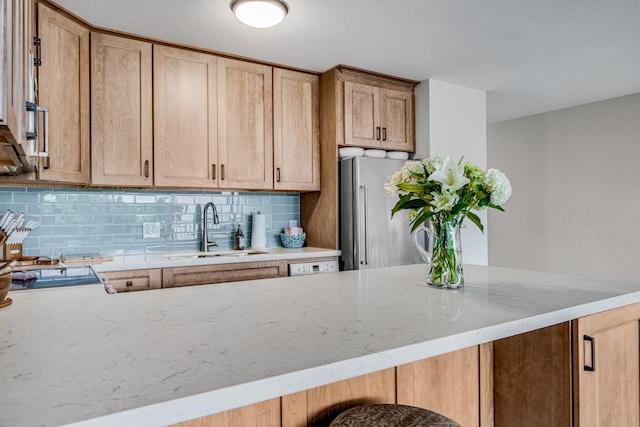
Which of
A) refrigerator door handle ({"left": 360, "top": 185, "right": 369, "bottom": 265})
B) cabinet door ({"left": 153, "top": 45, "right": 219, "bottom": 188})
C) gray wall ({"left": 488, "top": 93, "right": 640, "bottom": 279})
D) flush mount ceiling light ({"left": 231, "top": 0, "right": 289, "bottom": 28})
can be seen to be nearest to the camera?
flush mount ceiling light ({"left": 231, "top": 0, "right": 289, "bottom": 28})

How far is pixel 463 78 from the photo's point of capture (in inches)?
144

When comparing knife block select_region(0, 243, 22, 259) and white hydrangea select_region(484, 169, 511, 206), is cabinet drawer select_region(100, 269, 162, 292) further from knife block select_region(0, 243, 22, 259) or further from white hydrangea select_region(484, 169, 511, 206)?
white hydrangea select_region(484, 169, 511, 206)

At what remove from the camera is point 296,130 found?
11.4ft

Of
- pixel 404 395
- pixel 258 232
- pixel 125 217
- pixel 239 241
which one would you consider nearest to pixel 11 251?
pixel 125 217

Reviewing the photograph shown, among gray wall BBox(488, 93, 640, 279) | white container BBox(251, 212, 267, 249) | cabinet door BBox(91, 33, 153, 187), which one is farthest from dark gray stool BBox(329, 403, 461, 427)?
gray wall BBox(488, 93, 640, 279)

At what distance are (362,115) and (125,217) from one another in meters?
2.05

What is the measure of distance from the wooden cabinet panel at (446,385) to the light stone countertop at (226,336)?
0.62 ft

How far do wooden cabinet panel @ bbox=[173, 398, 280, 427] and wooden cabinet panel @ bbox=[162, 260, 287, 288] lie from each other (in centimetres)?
191

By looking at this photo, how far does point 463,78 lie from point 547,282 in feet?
8.38

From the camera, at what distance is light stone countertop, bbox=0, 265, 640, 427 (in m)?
0.62

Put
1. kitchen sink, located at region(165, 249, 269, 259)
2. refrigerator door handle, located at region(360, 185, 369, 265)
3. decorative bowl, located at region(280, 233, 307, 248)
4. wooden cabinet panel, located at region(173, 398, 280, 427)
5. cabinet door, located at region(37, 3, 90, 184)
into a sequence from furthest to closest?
1. decorative bowl, located at region(280, 233, 307, 248)
2. refrigerator door handle, located at region(360, 185, 369, 265)
3. kitchen sink, located at region(165, 249, 269, 259)
4. cabinet door, located at region(37, 3, 90, 184)
5. wooden cabinet panel, located at region(173, 398, 280, 427)

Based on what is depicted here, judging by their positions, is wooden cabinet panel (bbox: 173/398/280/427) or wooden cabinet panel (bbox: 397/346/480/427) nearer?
wooden cabinet panel (bbox: 173/398/280/427)

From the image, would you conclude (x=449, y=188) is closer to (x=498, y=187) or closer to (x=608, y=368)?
(x=498, y=187)

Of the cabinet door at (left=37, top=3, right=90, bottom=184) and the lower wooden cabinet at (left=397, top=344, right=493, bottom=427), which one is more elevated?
the cabinet door at (left=37, top=3, right=90, bottom=184)
